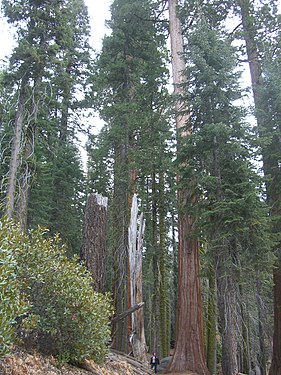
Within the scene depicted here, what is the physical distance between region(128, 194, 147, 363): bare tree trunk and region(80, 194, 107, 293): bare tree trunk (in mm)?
2068

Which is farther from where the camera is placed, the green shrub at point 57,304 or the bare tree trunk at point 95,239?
the bare tree trunk at point 95,239

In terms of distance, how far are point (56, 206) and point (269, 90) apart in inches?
404

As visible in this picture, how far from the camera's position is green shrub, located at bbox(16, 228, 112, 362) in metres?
4.86

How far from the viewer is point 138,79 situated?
15.2 meters

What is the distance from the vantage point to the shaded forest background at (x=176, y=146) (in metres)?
8.32

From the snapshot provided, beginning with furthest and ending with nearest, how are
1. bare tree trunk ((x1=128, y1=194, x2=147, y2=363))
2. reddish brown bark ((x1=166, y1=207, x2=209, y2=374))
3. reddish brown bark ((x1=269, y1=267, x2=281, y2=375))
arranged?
reddish brown bark ((x1=269, y1=267, x2=281, y2=375)) → bare tree trunk ((x1=128, y1=194, x2=147, y2=363)) → reddish brown bark ((x1=166, y1=207, x2=209, y2=374))

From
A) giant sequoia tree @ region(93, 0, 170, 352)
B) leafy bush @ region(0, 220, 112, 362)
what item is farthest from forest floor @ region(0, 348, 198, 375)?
giant sequoia tree @ region(93, 0, 170, 352)

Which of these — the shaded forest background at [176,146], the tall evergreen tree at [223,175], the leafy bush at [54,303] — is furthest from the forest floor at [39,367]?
the tall evergreen tree at [223,175]

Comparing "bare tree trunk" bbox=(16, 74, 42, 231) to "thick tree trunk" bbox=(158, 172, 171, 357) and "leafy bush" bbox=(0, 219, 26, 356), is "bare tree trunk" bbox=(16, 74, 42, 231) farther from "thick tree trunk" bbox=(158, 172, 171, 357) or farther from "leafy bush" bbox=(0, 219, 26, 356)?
"leafy bush" bbox=(0, 219, 26, 356)

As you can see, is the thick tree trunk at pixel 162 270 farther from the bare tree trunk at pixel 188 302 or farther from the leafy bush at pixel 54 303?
the leafy bush at pixel 54 303

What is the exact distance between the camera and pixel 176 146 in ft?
33.4

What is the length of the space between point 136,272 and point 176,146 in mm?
3590

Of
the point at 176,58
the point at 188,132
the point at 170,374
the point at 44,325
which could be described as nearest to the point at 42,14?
the point at 176,58

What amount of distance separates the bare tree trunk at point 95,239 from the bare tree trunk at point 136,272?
6.79 ft
